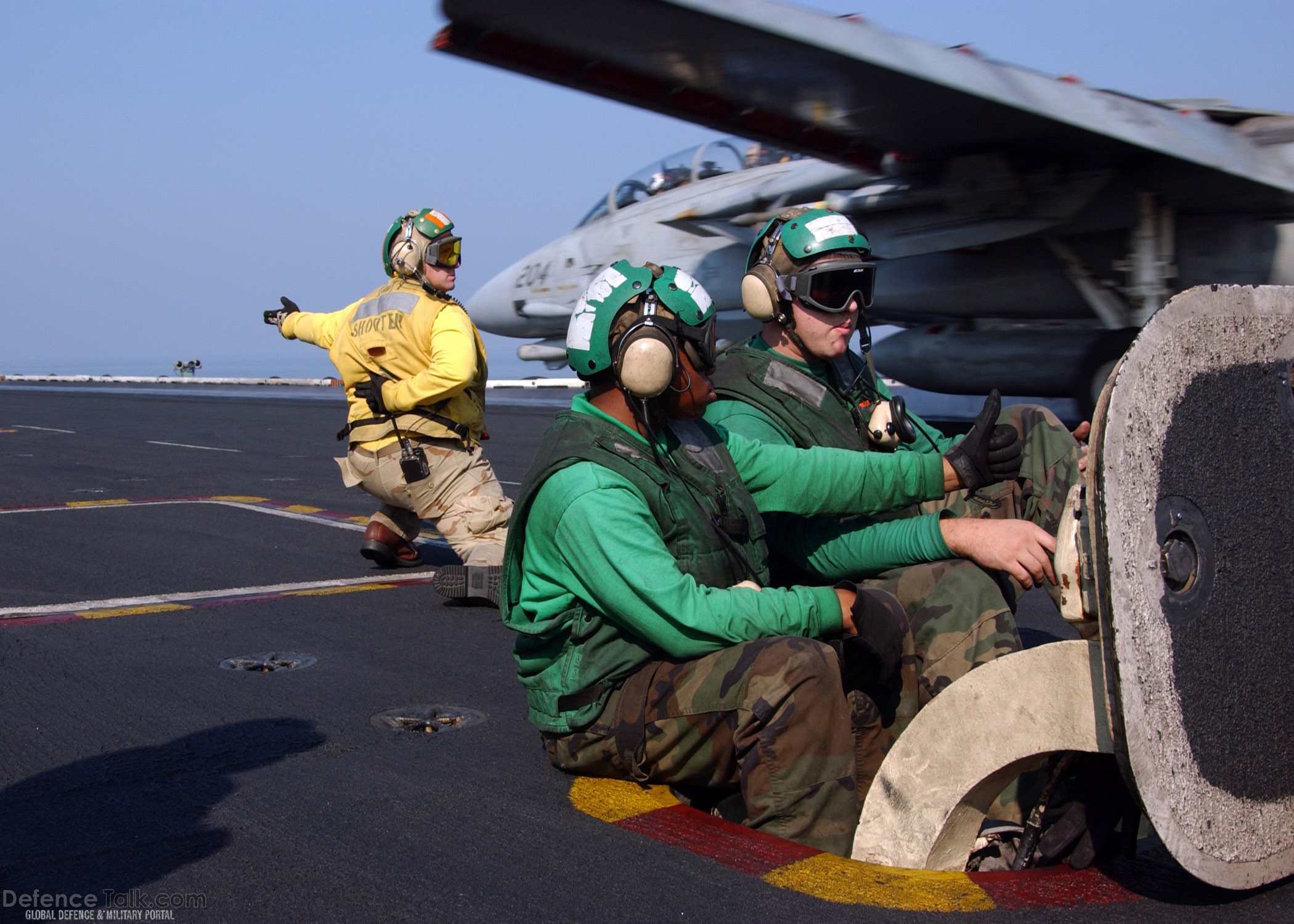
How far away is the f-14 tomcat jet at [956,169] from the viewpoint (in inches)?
343

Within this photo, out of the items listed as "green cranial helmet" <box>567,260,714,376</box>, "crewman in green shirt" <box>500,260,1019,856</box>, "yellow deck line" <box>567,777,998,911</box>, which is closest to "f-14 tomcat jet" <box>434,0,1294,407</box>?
"green cranial helmet" <box>567,260,714,376</box>

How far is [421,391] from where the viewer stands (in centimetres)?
622

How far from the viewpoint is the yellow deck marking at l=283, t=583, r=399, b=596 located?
19.5ft

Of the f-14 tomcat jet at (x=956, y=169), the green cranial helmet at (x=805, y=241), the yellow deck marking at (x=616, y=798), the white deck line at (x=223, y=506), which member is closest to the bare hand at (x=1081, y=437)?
the green cranial helmet at (x=805, y=241)

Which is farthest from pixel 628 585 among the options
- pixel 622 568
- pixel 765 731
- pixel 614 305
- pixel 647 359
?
pixel 614 305

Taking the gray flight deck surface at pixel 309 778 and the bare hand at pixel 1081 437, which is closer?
the gray flight deck surface at pixel 309 778

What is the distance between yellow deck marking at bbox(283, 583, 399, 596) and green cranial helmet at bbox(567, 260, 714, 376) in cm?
329

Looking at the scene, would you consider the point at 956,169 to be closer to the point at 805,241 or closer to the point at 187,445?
the point at 805,241

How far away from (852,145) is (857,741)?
28.4 feet

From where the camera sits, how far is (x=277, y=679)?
4.29m

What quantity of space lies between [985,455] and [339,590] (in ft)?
12.4

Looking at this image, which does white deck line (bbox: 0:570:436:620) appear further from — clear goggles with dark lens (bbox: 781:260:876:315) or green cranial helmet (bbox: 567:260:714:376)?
green cranial helmet (bbox: 567:260:714:376)

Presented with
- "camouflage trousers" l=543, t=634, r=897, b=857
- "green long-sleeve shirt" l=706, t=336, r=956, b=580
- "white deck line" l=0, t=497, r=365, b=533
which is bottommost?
"white deck line" l=0, t=497, r=365, b=533

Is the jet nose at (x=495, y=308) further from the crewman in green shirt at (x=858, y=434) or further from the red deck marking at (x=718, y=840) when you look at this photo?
the red deck marking at (x=718, y=840)
